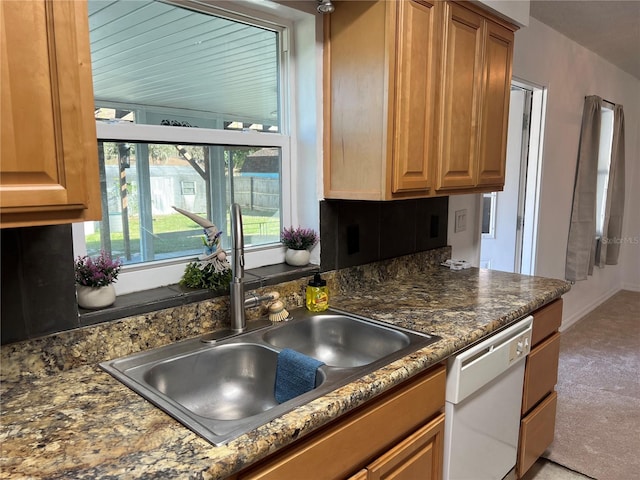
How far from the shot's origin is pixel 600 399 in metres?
2.76

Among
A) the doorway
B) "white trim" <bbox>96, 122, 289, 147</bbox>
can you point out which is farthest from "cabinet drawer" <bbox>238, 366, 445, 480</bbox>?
the doorway

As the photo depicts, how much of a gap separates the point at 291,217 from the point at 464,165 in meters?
0.76

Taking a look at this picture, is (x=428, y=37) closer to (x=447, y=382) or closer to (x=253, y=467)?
(x=447, y=382)

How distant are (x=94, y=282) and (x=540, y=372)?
1745mm

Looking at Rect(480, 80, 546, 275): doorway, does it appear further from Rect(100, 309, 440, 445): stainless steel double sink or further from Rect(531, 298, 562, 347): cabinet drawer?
Rect(100, 309, 440, 445): stainless steel double sink

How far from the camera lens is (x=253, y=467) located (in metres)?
0.89

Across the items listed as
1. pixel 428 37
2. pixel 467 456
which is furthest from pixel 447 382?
pixel 428 37

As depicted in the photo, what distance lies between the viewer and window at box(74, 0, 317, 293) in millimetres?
1415

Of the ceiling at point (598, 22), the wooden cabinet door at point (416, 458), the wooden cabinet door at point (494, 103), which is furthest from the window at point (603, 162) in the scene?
the wooden cabinet door at point (416, 458)

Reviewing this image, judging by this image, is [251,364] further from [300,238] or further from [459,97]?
[459,97]

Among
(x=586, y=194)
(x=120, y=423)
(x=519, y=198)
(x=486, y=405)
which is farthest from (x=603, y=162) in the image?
(x=120, y=423)

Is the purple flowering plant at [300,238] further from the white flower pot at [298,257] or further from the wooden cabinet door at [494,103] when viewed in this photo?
the wooden cabinet door at [494,103]

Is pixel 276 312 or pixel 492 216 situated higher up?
pixel 492 216

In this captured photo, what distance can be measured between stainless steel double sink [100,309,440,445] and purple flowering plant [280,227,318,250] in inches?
11.2
